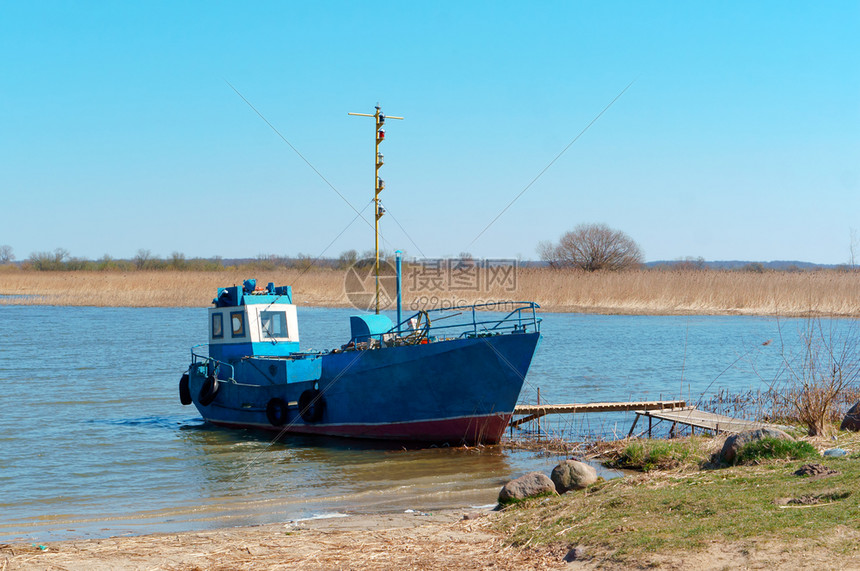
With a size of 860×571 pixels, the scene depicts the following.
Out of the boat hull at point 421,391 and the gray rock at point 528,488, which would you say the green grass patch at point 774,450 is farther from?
the boat hull at point 421,391

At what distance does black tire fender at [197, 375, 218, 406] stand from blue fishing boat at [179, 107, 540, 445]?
21mm

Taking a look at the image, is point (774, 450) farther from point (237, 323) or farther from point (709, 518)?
point (237, 323)

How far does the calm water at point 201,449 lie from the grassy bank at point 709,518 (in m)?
2.45

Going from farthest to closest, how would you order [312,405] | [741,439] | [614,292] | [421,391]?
[614,292]
[312,405]
[421,391]
[741,439]

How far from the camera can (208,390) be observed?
1633 centimetres

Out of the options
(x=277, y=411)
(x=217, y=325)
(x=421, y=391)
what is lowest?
(x=277, y=411)

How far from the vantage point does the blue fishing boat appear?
13.6m

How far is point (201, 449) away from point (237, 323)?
2.98 meters

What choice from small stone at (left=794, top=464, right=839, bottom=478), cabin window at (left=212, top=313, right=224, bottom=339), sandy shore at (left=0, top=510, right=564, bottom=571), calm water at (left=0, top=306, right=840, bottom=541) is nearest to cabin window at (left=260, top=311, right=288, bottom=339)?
cabin window at (left=212, top=313, right=224, bottom=339)

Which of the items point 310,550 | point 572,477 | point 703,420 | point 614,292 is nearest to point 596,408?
point 703,420

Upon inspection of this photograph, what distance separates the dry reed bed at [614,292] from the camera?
113 feet

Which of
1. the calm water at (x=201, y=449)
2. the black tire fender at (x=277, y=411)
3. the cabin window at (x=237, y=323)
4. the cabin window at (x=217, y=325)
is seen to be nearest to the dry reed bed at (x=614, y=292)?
the calm water at (x=201, y=449)

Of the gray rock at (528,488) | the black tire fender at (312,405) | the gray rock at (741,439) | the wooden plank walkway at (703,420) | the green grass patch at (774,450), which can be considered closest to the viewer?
the green grass patch at (774,450)

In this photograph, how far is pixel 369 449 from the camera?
14023mm
